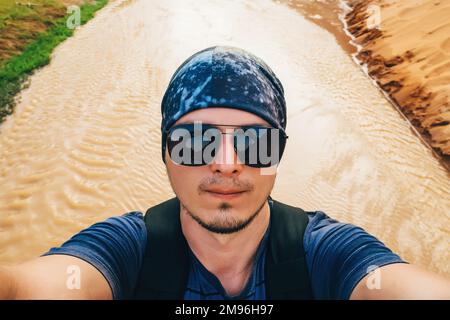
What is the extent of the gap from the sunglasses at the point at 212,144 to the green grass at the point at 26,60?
7.45m

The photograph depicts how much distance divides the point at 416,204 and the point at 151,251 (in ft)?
20.7

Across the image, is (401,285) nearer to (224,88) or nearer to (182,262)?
(182,262)

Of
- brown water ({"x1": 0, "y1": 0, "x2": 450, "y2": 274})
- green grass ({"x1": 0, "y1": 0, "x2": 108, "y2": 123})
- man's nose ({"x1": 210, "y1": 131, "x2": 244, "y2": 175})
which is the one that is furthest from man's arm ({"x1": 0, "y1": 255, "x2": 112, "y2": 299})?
green grass ({"x1": 0, "y1": 0, "x2": 108, "y2": 123})

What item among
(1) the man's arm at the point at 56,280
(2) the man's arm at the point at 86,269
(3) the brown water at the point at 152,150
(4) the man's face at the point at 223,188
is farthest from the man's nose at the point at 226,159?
(3) the brown water at the point at 152,150

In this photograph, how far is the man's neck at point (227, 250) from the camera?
70.0 inches

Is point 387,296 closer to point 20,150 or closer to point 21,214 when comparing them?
point 21,214

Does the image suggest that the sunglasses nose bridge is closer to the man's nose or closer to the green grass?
the man's nose

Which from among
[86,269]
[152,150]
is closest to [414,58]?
[152,150]

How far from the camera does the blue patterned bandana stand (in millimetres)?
1862

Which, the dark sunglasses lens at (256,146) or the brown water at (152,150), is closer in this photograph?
the dark sunglasses lens at (256,146)

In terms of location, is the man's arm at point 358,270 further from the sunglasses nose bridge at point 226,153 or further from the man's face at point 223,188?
the sunglasses nose bridge at point 226,153

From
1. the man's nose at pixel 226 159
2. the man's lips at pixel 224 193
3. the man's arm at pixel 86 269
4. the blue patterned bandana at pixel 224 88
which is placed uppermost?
the blue patterned bandana at pixel 224 88

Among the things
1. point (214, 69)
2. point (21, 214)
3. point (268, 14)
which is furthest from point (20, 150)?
point (268, 14)

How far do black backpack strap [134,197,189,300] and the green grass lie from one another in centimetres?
747
